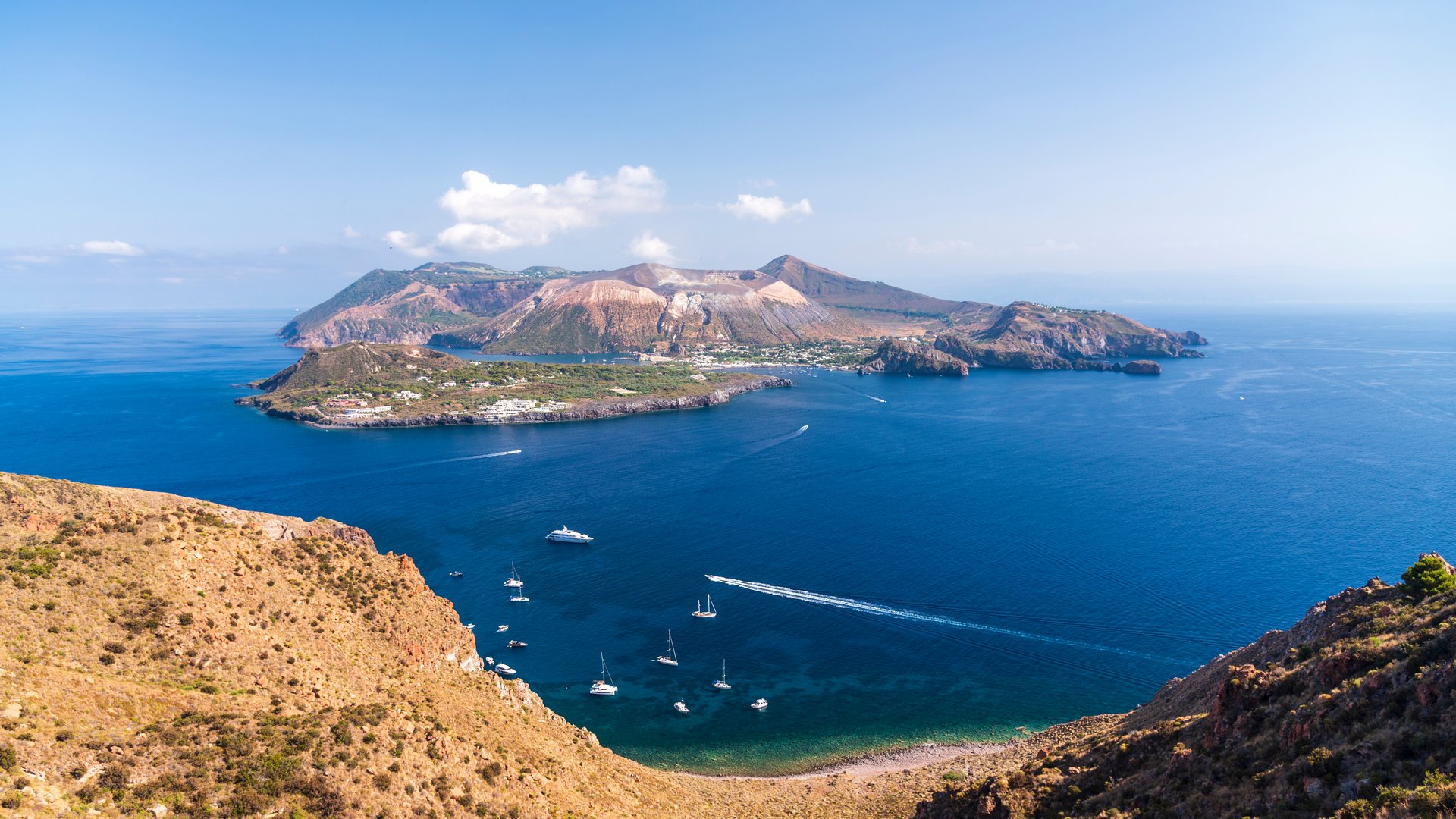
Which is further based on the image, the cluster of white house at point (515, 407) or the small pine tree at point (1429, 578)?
the cluster of white house at point (515, 407)

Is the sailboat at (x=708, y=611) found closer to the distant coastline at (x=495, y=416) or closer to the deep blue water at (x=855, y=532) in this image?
the deep blue water at (x=855, y=532)

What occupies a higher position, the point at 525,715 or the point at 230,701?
the point at 230,701

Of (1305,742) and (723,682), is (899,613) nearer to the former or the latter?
(723,682)

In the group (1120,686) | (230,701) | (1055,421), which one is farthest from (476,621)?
(1055,421)

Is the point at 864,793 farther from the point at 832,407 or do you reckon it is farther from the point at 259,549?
the point at 832,407

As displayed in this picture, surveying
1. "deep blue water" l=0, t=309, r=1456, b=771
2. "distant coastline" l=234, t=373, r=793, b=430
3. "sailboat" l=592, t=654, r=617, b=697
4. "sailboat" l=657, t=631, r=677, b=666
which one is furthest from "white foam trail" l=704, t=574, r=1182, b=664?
"distant coastline" l=234, t=373, r=793, b=430

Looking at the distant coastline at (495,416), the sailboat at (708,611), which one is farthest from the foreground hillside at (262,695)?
the distant coastline at (495,416)
